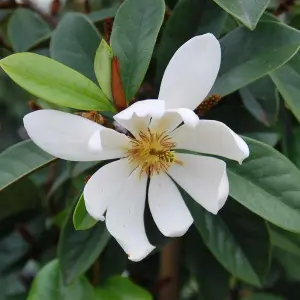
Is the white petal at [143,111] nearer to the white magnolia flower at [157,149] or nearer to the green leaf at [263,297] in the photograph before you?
the white magnolia flower at [157,149]

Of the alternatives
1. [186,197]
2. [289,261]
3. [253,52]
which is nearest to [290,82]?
[253,52]

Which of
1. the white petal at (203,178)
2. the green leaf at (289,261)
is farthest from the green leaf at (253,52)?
the green leaf at (289,261)

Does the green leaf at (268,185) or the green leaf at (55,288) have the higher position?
the green leaf at (268,185)

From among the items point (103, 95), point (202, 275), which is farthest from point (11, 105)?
point (103, 95)

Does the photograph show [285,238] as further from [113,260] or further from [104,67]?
[104,67]

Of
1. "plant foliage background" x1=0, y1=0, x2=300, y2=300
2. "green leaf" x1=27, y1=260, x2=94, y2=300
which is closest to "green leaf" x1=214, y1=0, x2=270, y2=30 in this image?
"plant foliage background" x1=0, y1=0, x2=300, y2=300

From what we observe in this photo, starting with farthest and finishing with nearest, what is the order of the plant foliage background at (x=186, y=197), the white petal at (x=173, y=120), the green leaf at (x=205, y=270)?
1. the green leaf at (x=205, y=270)
2. the plant foliage background at (x=186, y=197)
3. the white petal at (x=173, y=120)

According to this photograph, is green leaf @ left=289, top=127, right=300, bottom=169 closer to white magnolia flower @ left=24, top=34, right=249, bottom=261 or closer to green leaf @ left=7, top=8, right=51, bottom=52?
white magnolia flower @ left=24, top=34, right=249, bottom=261
